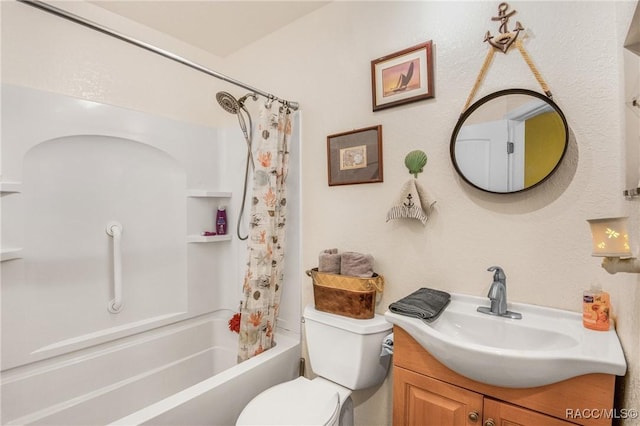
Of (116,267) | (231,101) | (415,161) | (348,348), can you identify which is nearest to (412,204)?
(415,161)

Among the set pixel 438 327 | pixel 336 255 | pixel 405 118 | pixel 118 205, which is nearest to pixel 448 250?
pixel 438 327

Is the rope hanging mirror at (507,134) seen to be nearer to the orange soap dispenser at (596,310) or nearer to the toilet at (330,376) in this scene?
the orange soap dispenser at (596,310)

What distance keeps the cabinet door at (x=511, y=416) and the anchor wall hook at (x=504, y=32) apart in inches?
53.8

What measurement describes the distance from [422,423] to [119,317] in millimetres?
1929

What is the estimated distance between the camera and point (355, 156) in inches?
66.7

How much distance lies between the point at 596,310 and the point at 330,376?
113 centimetres

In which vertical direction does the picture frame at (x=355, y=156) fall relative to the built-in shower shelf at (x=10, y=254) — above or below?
above

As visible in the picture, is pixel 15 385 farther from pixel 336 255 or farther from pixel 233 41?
pixel 233 41

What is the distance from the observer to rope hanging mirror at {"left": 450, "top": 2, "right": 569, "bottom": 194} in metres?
1.17

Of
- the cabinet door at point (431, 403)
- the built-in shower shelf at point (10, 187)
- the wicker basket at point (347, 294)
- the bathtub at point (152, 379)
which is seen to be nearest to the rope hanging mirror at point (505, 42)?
the wicker basket at point (347, 294)

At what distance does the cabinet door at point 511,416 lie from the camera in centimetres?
88

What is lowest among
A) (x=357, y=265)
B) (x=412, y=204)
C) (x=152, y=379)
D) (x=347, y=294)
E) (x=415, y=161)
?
(x=152, y=379)

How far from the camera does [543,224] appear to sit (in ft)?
3.92
